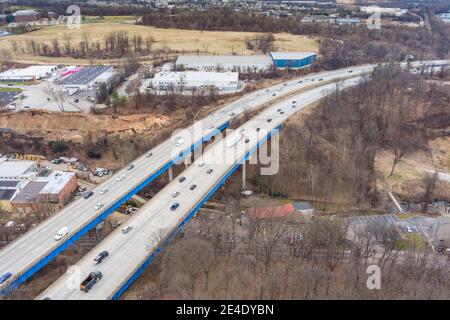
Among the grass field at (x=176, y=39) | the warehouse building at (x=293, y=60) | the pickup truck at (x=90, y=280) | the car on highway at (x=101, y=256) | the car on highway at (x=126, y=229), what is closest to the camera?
the pickup truck at (x=90, y=280)

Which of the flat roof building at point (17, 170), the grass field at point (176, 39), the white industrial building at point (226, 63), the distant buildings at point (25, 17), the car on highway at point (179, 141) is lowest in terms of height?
the flat roof building at point (17, 170)

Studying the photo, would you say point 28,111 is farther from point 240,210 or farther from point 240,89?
point 240,210

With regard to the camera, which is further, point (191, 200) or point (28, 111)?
point (28, 111)

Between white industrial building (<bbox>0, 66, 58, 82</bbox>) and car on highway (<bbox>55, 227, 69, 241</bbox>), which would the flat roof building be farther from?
white industrial building (<bbox>0, 66, 58, 82</bbox>)

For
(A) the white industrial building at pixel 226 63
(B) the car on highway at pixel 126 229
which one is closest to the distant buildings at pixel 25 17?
(A) the white industrial building at pixel 226 63

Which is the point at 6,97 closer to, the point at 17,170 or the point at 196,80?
the point at 17,170

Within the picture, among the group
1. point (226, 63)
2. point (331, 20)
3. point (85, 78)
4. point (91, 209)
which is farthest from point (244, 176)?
point (331, 20)

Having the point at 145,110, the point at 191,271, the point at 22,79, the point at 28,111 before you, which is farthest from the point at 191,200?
the point at 22,79

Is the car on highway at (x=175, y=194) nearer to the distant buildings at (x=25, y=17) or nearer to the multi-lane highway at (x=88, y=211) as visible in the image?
the multi-lane highway at (x=88, y=211)
